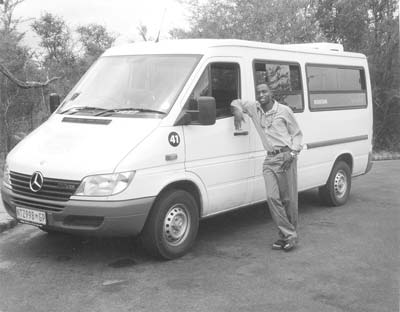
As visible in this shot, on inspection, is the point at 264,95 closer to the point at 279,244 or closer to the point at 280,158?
the point at 280,158

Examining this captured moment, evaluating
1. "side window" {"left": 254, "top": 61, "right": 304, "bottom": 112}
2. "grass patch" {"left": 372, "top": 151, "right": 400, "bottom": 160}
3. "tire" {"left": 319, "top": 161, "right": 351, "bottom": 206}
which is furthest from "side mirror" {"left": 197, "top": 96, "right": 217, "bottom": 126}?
"grass patch" {"left": 372, "top": 151, "right": 400, "bottom": 160}

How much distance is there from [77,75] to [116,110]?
19130 millimetres

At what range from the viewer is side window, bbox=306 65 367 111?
8.08 metres

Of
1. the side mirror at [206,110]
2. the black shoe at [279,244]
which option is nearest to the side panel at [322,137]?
the black shoe at [279,244]

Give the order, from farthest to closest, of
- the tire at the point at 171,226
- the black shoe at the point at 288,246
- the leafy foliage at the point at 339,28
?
→ the leafy foliage at the point at 339,28, the black shoe at the point at 288,246, the tire at the point at 171,226

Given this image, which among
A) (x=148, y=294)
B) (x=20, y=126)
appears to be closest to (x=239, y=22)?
(x=20, y=126)

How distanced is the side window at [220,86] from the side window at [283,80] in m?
0.38

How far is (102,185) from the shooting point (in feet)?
17.2

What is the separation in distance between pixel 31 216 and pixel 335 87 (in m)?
4.97

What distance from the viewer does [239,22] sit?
60.1 ft

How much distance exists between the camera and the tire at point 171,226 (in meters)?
5.58

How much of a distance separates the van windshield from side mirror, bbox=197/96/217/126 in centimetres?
32

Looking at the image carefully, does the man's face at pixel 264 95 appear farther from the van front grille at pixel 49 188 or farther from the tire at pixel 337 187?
the tire at pixel 337 187

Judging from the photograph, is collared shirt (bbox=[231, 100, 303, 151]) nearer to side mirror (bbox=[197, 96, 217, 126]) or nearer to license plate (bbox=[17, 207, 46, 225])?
side mirror (bbox=[197, 96, 217, 126])
